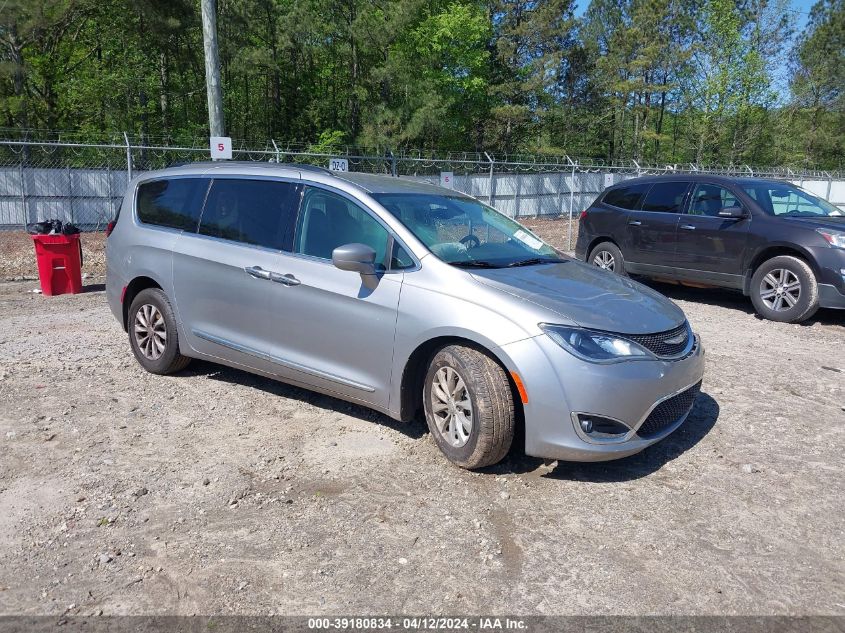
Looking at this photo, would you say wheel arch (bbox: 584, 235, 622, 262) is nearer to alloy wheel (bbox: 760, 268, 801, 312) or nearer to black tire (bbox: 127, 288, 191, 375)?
alloy wheel (bbox: 760, 268, 801, 312)

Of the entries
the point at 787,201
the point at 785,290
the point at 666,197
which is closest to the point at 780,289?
the point at 785,290

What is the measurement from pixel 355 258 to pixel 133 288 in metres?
2.70

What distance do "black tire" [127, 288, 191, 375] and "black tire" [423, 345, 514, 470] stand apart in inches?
104

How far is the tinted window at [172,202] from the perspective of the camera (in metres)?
5.62

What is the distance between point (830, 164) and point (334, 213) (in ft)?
180

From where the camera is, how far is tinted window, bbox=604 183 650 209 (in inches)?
404

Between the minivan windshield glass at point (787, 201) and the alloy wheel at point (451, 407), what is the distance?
21.0ft

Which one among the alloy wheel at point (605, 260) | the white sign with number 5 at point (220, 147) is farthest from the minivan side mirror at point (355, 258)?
the white sign with number 5 at point (220, 147)

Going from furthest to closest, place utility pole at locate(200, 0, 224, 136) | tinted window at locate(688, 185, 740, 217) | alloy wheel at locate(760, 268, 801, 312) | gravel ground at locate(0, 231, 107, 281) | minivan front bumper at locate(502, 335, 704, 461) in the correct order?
gravel ground at locate(0, 231, 107, 281) < utility pole at locate(200, 0, 224, 136) < tinted window at locate(688, 185, 740, 217) < alloy wheel at locate(760, 268, 801, 312) < minivan front bumper at locate(502, 335, 704, 461)

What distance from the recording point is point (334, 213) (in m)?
4.82

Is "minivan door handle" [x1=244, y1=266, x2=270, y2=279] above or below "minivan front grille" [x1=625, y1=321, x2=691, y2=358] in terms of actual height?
above

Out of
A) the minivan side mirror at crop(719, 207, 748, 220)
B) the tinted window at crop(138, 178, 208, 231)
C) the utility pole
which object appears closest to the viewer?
the tinted window at crop(138, 178, 208, 231)

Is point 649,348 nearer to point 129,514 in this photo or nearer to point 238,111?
point 129,514

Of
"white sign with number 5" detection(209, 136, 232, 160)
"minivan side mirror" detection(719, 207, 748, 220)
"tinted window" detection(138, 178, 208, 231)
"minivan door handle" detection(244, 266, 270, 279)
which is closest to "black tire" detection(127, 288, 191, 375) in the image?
"tinted window" detection(138, 178, 208, 231)
